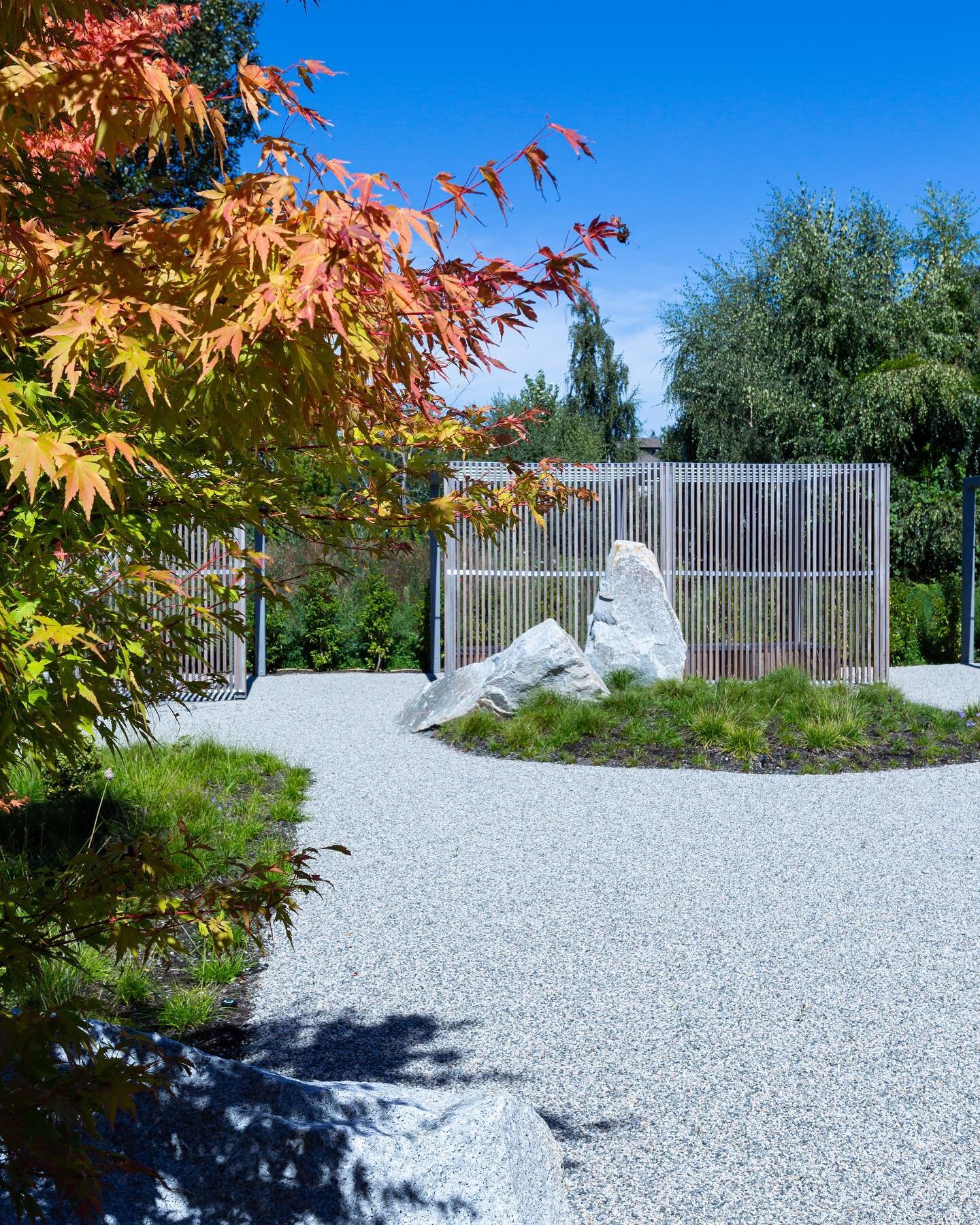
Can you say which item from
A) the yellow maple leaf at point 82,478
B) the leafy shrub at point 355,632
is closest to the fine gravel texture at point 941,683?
the leafy shrub at point 355,632

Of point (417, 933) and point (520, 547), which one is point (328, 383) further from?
point (520, 547)

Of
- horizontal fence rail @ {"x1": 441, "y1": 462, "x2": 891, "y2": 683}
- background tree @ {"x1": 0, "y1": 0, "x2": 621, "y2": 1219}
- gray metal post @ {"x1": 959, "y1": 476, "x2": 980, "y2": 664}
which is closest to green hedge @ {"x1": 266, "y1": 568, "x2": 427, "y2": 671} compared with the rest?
horizontal fence rail @ {"x1": 441, "y1": 462, "x2": 891, "y2": 683}

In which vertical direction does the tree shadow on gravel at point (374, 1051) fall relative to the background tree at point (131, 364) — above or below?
below

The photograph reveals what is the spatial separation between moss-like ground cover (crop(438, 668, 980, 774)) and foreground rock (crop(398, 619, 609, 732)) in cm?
15

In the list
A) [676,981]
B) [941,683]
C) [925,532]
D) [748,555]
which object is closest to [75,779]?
[676,981]

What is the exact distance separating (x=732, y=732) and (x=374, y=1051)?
5.12 meters

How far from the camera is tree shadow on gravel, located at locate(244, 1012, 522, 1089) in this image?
128 inches

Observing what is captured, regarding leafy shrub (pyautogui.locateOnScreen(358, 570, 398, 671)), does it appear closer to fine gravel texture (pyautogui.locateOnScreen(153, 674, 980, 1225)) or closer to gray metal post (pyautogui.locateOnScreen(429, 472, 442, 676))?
gray metal post (pyautogui.locateOnScreen(429, 472, 442, 676))

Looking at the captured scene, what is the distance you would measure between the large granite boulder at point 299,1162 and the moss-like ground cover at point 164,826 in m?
0.58

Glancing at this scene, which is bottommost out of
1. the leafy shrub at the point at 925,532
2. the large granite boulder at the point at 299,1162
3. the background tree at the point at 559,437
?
the large granite boulder at the point at 299,1162

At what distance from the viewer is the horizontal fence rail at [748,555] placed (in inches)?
462

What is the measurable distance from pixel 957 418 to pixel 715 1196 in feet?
56.6

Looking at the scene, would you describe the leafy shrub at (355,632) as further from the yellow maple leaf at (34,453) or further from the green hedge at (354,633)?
the yellow maple leaf at (34,453)

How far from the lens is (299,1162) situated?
7.50ft
